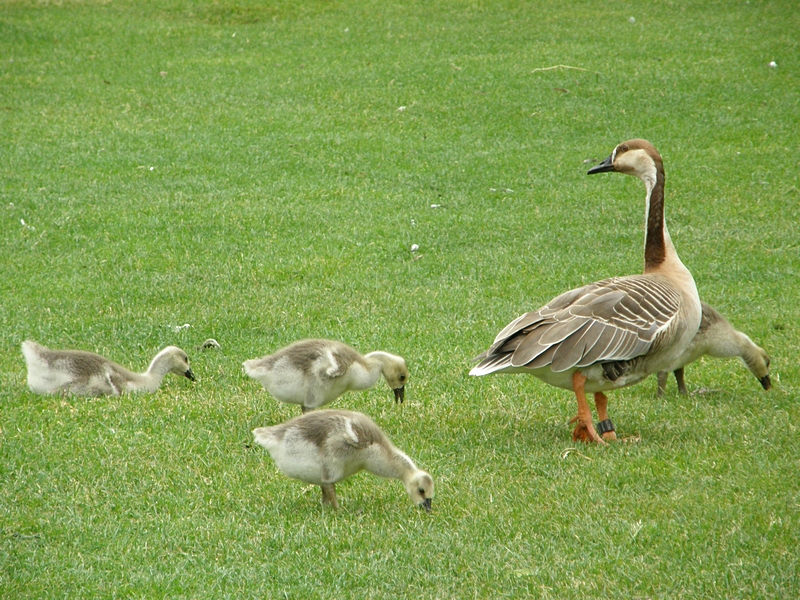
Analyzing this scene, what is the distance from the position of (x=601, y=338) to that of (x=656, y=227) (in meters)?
1.26

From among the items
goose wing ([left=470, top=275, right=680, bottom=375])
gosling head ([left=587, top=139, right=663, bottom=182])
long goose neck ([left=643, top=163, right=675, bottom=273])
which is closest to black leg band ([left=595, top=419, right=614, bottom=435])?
goose wing ([left=470, top=275, right=680, bottom=375])

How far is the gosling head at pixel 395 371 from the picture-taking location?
23.6 ft

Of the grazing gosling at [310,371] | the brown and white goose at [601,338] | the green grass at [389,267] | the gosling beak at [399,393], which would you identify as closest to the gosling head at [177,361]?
the green grass at [389,267]

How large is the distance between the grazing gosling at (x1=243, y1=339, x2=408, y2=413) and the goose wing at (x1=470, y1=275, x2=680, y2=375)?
1.00 metres

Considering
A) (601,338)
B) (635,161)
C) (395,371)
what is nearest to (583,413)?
(601,338)

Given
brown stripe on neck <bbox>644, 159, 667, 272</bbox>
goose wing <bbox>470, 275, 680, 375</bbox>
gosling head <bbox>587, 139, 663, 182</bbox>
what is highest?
gosling head <bbox>587, 139, 663, 182</bbox>

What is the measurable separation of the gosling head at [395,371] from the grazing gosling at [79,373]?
194 cm

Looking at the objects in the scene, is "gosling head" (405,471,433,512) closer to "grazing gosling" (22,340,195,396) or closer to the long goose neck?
the long goose neck

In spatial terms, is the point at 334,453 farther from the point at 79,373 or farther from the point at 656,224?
the point at 656,224

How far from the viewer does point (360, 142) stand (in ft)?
58.1

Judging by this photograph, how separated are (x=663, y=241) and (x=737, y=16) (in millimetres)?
20494

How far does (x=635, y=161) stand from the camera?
7.34m

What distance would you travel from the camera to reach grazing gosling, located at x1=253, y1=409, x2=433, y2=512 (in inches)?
217

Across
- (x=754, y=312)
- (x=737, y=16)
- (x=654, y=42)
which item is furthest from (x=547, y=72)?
(x=754, y=312)
